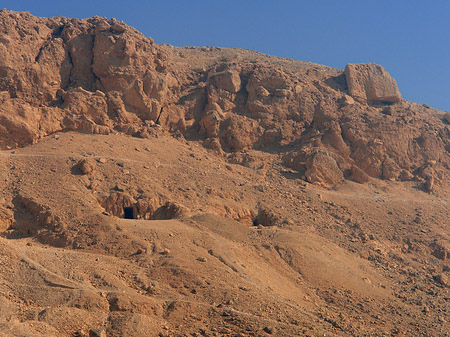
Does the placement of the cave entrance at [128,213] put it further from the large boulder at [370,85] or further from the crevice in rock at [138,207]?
the large boulder at [370,85]

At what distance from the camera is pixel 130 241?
674 inches

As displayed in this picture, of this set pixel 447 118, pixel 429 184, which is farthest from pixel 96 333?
pixel 447 118

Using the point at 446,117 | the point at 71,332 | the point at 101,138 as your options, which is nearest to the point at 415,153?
the point at 446,117

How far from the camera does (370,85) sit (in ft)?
113

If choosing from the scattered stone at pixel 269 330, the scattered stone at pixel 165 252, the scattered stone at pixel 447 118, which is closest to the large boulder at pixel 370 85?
the scattered stone at pixel 447 118

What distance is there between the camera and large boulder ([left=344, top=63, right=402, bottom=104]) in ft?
112

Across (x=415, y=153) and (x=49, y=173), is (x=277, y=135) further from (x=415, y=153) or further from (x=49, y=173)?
(x=49, y=173)

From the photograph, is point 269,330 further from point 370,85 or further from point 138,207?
point 370,85

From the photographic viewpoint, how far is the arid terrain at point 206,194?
14203mm

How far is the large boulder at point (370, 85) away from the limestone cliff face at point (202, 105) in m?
0.10

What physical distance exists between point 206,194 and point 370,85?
17.9 meters

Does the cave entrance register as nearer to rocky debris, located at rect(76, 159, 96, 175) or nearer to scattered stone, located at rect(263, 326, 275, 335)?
rocky debris, located at rect(76, 159, 96, 175)

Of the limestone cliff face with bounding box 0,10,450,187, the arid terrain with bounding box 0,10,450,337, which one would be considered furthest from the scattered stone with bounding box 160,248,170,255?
the limestone cliff face with bounding box 0,10,450,187

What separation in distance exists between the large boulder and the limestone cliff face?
101 mm
